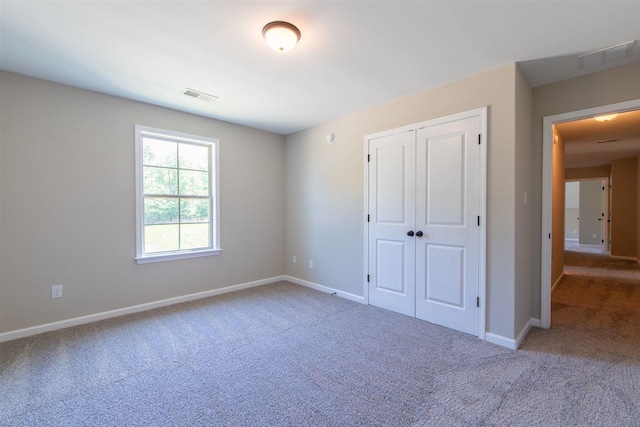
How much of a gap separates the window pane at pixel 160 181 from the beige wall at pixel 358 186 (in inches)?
70.4

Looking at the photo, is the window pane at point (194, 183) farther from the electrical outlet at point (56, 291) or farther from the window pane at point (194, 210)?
the electrical outlet at point (56, 291)

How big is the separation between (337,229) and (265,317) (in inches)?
60.8

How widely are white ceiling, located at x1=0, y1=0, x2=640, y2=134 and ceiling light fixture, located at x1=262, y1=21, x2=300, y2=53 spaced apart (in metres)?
0.04

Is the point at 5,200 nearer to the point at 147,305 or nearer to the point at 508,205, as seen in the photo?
the point at 147,305

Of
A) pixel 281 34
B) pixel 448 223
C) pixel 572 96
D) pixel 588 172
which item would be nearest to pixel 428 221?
pixel 448 223

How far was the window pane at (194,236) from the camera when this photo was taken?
387cm

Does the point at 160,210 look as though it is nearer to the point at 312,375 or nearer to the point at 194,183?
the point at 194,183

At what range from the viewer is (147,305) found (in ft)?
11.4

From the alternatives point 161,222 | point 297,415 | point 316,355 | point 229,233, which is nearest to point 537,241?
point 316,355

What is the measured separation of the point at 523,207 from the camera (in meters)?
2.73

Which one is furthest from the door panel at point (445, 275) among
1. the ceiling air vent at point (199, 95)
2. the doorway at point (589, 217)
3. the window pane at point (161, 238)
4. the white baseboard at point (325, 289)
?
the doorway at point (589, 217)

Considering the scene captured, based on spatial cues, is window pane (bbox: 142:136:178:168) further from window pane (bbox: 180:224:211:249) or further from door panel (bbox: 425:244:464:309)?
door panel (bbox: 425:244:464:309)

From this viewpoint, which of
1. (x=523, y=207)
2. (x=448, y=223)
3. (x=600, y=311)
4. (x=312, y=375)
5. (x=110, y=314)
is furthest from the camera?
(x=600, y=311)

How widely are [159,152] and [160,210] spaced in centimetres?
74
